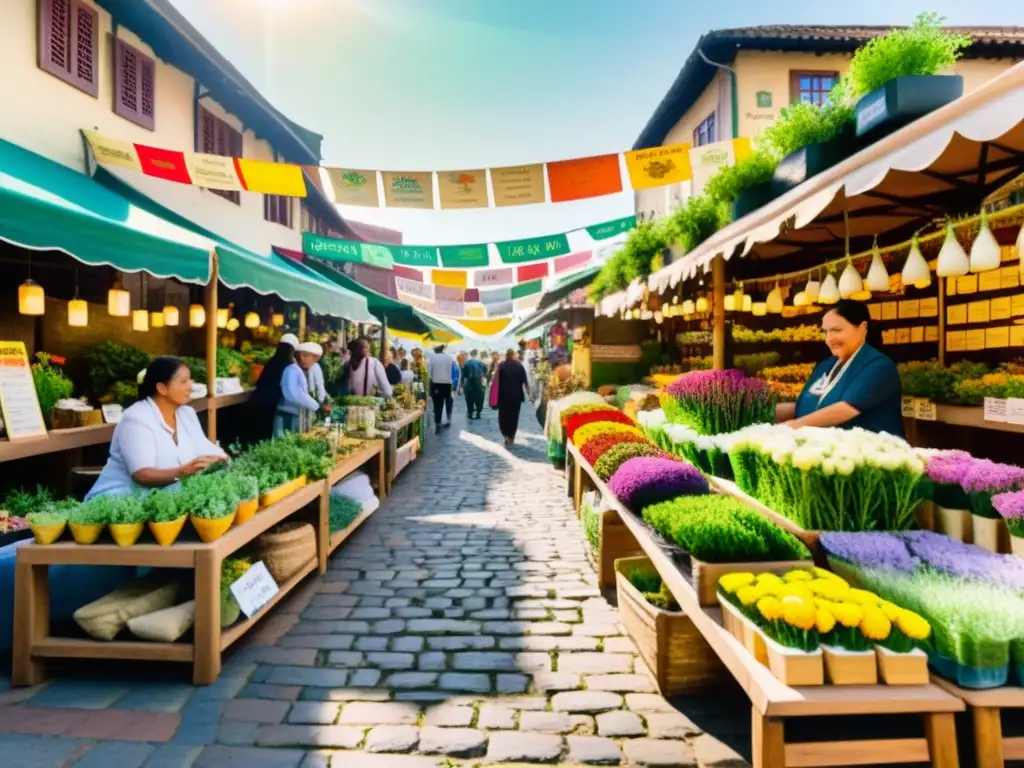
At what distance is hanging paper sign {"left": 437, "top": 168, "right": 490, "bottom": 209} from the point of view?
9.85 m

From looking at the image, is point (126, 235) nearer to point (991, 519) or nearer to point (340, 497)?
point (340, 497)

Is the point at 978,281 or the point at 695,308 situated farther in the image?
the point at 695,308

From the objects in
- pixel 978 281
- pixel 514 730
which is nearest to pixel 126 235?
pixel 514 730

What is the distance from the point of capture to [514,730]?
121 inches

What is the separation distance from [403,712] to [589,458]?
3197 mm

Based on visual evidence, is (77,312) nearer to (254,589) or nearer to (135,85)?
(254,589)

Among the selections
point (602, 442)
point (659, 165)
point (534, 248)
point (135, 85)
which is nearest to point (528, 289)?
point (534, 248)

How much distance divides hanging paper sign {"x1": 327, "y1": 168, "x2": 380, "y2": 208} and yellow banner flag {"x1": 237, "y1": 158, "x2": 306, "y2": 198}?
0.47 metres

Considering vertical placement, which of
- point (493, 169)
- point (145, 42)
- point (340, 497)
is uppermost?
point (145, 42)

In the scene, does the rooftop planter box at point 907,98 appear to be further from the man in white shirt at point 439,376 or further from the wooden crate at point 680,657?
the man in white shirt at point 439,376

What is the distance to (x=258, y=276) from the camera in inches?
303

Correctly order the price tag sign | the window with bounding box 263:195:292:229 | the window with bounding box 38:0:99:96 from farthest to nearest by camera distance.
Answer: the window with bounding box 263:195:292:229, the window with bounding box 38:0:99:96, the price tag sign

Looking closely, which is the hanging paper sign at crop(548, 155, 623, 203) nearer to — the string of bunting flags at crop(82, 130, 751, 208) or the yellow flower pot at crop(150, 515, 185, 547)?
the string of bunting flags at crop(82, 130, 751, 208)

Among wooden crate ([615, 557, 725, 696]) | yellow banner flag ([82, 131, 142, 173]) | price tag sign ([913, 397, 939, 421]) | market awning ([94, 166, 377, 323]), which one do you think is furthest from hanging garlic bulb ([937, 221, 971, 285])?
yellow banner flag ([82, 131, 142, 173])
